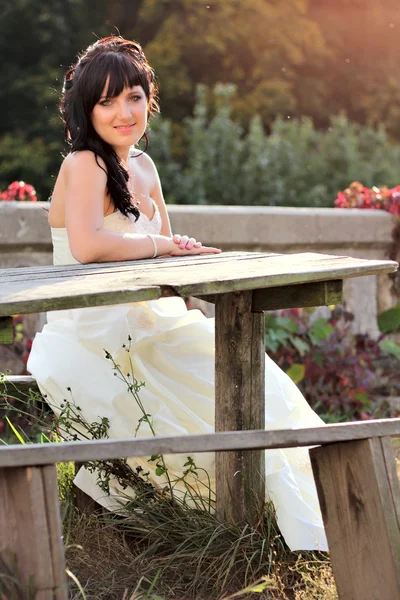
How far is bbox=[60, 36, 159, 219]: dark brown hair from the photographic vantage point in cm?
320

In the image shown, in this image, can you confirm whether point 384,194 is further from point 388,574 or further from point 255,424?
point 388,574

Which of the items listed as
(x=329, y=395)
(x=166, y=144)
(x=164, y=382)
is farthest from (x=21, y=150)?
(x=164, y=382)

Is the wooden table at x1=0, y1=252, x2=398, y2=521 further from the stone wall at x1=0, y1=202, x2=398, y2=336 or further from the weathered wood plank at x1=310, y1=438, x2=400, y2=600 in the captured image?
the stone wall at x1=0, y1=202, x2=398, y2=336

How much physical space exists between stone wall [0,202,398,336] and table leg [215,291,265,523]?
222 cm

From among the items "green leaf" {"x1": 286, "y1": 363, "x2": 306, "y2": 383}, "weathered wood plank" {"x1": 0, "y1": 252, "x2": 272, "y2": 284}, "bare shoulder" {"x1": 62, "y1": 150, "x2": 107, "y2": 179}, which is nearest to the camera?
"weathered wood plank" {"x1": 0, "y1": 252, "x2": 272, "y2": 284}

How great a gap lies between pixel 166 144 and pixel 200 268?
28.3ft

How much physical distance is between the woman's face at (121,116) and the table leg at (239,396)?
2.45ft

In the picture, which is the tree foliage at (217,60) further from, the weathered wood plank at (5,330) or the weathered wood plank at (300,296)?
the weathered wood plank at (5,330)

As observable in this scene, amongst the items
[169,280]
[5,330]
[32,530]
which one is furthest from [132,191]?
[32,530]

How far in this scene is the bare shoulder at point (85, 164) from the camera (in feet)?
→ 10.2

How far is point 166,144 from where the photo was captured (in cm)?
1104

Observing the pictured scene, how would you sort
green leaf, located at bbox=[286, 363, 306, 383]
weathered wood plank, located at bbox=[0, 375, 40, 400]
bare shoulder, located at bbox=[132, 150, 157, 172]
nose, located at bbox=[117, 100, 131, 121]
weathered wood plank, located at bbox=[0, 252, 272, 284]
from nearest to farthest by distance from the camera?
weathered wood plank, located at bbox=[0, 252, 272, 284] → nose, located at bbox=[117, 100, 131, 121] → weathered wood plank, located at bbox=[0, 375, 40, 400] → bare shoulder, located at bbox=[132, 150, 157, 172] → green leaf, located at bbox=[286, 363, 306, 383]

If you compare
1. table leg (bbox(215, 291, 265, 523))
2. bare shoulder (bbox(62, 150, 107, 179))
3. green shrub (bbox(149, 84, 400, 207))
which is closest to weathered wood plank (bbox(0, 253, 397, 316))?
table leg (bbox(215, 291, 265, 523))

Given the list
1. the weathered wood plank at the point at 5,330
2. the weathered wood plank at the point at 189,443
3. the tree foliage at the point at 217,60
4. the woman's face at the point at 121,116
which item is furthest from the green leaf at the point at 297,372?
the tree foliage at the point at 217,60
